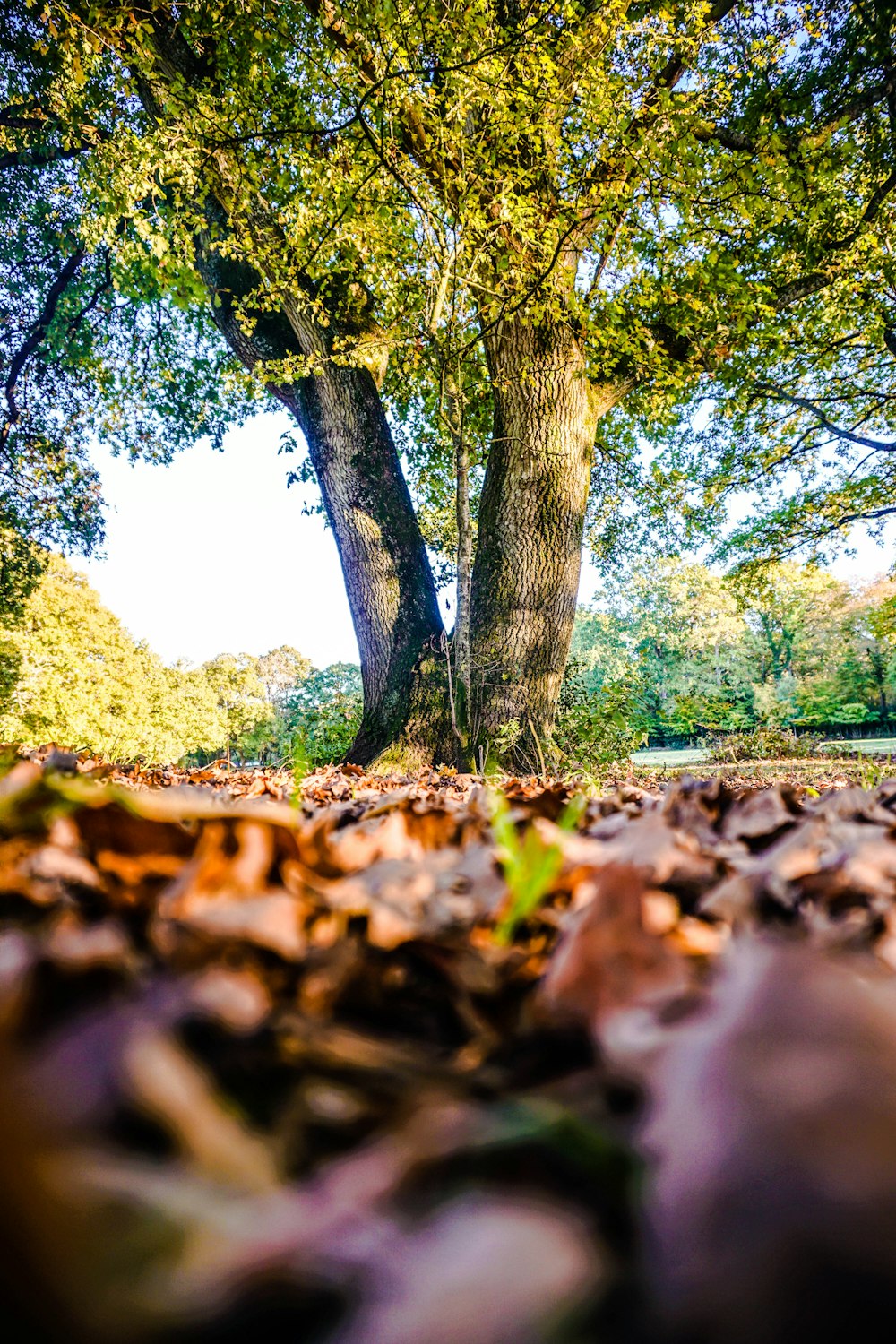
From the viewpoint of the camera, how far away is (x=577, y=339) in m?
7.07

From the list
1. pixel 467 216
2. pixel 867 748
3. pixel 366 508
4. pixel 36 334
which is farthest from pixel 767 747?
pixel 36 334

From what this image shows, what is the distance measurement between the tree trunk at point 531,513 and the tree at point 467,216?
0.03 meters

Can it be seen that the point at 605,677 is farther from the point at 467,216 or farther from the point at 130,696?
the point at 467,216

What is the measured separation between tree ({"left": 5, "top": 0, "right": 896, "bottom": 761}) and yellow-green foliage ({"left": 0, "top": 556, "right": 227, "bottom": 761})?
354 centimetres

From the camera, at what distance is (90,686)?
780 inches

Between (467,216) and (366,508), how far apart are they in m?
2.70

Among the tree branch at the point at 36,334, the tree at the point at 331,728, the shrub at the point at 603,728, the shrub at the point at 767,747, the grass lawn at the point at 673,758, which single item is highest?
the tree branch at the point at 36,334

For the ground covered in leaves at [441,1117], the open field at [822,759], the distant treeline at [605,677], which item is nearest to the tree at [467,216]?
the distant treeline at [605,677]

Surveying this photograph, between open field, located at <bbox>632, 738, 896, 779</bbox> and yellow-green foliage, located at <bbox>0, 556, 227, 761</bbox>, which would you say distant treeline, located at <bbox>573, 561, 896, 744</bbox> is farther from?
yellow-green foliage, located at <bbox>0, 556, 227, 761</bbox>

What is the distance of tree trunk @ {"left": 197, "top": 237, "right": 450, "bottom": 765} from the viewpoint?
6.54 m

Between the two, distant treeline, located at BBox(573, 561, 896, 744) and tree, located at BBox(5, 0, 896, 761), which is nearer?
tree, located at BBox(5, 0, 896, 761)

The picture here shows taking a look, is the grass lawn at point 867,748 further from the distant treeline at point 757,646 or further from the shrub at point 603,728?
the shrub at point 603,728

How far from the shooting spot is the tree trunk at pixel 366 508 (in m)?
6.54

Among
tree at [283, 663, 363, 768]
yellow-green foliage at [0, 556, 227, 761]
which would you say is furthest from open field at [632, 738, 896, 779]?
yellow-green foliage at [0, 556, 227, 761]
